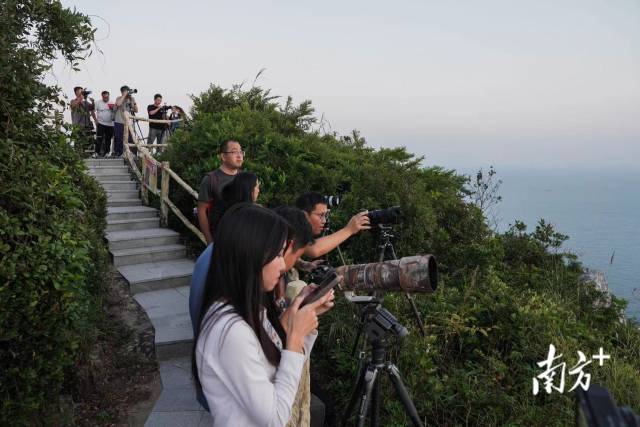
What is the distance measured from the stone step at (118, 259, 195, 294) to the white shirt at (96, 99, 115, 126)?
24.2 ft

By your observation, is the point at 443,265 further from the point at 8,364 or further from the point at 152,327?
the point at 8,364

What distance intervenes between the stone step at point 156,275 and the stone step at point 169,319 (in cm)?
9

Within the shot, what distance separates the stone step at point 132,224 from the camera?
784 cm

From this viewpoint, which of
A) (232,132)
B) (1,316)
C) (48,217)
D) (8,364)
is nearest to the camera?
(1,316)

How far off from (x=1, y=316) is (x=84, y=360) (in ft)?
5.55

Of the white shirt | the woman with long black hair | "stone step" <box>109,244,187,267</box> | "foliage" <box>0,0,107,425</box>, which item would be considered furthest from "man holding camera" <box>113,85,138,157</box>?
the woman with long black hair

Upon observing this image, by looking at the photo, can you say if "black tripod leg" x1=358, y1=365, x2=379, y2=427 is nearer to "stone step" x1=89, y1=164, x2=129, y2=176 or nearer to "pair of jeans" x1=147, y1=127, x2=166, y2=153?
"stone step" x1=89, y1=164, x2=129, y2=176

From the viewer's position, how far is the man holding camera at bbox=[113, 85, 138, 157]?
1201 cm

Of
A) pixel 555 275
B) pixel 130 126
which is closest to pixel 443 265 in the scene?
pixel 555 275

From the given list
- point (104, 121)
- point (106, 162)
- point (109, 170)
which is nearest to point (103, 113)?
point (104, 121)

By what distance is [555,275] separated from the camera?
6.77 meters

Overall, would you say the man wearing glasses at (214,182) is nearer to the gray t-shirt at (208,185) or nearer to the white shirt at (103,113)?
the gray t-shirt at (208,185)

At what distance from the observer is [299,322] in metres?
1.64

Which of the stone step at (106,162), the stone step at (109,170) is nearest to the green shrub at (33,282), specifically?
the stone step at (109,170)
